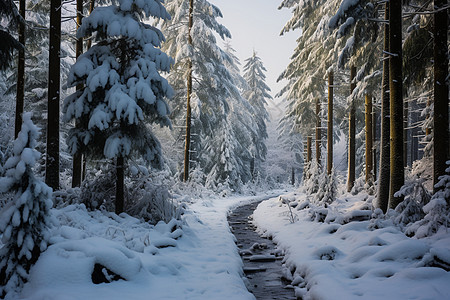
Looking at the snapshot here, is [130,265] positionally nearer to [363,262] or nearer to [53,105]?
[363,262]

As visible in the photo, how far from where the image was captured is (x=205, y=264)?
694 cm

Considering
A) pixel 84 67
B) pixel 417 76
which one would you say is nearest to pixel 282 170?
pixel 417 76

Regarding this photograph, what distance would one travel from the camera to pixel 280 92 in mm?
29188

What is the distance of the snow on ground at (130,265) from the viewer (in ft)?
15.6

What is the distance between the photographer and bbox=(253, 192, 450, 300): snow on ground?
5.03 m

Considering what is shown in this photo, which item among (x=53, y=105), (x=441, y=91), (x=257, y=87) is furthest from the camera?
(x=257, y=87)

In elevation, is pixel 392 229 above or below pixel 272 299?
above

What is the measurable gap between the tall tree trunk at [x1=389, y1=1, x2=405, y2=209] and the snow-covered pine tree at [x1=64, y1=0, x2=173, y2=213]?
20.5 feet

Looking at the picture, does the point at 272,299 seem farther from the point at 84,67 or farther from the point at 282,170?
the point at 282,170

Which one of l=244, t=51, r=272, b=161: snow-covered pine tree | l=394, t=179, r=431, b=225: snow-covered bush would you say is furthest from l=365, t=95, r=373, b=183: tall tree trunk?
l=244, t=51, r=272, b=161: snow-covered pine tree

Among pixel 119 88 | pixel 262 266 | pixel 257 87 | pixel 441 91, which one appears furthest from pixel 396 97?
pixel 257 87

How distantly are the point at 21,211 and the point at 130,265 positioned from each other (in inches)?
73.3

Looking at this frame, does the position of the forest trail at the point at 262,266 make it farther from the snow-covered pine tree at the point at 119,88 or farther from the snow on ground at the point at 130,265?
the snow-covered pine tree at the point at 119,88

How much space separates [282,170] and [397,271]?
48.3m
